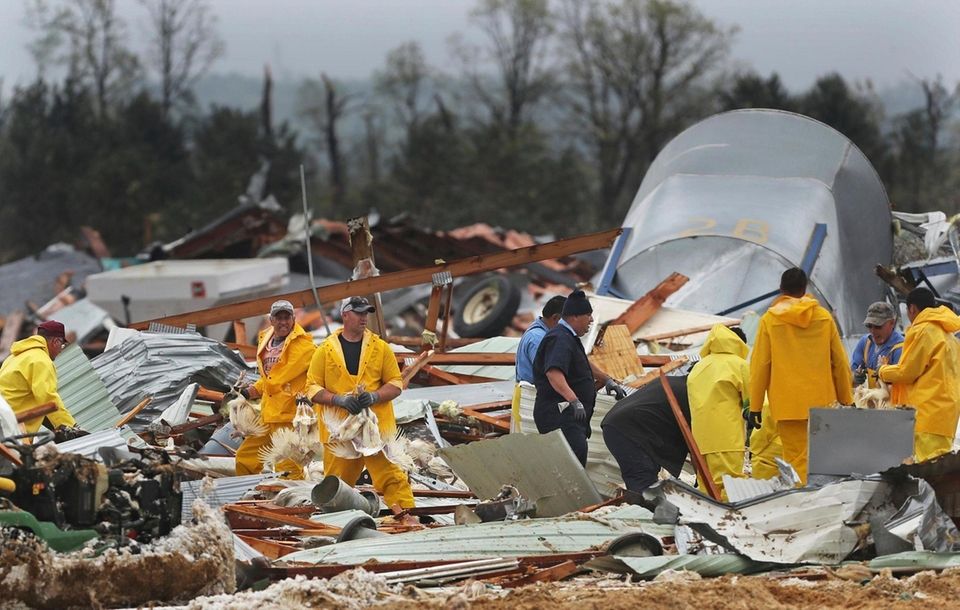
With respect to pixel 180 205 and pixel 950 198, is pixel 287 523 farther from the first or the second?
pixel 950 198

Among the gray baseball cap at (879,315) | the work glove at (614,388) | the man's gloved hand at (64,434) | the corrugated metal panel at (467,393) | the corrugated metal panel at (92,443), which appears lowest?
the corrugated metal panel at (467,393)

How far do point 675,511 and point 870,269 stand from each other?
9322 millimetres

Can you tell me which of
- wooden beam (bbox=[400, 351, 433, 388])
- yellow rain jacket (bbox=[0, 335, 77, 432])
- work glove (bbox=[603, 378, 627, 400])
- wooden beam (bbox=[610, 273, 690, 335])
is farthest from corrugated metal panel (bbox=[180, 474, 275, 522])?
wooden beam (bbox=[610, 273, 690, 335])

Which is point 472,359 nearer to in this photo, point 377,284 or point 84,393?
point 377,284

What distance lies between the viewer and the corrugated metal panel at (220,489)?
739 centimetres

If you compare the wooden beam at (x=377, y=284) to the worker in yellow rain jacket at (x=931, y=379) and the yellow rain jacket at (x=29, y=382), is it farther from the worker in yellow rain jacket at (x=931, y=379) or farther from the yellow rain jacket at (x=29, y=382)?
the worker in yellow rain jacket at (x=931, y=379)

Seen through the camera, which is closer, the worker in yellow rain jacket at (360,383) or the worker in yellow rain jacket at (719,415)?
the worker in yellow rain jacket at (719,415)

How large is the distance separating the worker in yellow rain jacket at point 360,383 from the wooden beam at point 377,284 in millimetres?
3517

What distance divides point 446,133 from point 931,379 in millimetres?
45569

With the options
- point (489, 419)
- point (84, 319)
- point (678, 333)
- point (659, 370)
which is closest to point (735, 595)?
point (489, 419)

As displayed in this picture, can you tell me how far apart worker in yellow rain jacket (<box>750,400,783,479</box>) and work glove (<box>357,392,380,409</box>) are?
240cm

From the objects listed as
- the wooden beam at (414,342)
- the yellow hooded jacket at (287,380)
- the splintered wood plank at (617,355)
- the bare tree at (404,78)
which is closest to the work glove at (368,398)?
the yellow hooded jacket at (287,380)

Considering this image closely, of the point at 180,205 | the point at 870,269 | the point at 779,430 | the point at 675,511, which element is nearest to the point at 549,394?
the point at 779,430

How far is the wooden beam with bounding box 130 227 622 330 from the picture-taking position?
12953 mm
